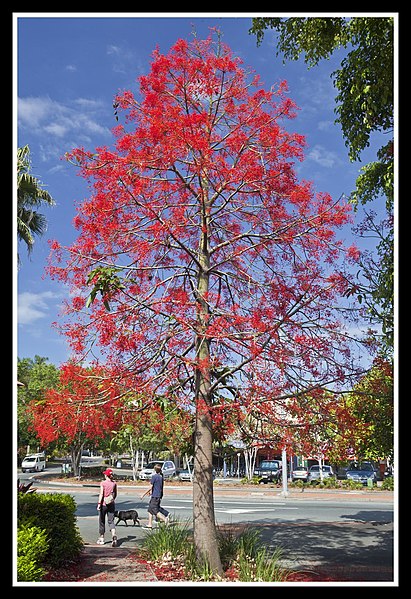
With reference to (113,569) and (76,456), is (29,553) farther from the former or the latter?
(76,456)

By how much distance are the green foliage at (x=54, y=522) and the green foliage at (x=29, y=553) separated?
0.73m

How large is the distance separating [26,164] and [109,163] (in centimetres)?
649

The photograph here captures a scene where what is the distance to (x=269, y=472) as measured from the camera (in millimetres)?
34531

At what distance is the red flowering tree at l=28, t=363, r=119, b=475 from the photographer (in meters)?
7.16

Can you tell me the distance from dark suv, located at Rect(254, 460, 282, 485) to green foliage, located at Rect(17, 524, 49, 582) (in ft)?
86.4

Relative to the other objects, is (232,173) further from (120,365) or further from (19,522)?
(19,522)

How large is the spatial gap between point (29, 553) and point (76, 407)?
6.10 feet

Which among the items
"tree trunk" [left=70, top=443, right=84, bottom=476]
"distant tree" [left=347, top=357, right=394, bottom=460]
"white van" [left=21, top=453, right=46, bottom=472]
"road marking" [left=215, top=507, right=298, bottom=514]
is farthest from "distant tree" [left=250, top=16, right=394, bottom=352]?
"white van" [left=21, top=453, right=46, bottom=472]

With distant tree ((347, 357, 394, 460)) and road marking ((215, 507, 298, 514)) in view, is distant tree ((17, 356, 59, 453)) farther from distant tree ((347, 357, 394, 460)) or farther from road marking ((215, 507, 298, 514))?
distant tree ((347, 357, 394, 460))

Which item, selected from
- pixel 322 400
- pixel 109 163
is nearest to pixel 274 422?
pixel 322 400

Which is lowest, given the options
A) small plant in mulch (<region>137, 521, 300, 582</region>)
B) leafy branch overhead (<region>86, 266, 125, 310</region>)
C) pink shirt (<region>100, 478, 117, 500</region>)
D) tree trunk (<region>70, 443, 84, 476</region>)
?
tree trunk (<region>70, 443, 84, 476</region>)

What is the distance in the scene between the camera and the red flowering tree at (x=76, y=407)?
7156mm

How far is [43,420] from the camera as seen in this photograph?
23.5 feet

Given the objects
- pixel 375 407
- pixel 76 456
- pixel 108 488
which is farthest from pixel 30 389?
pixel 375 407
